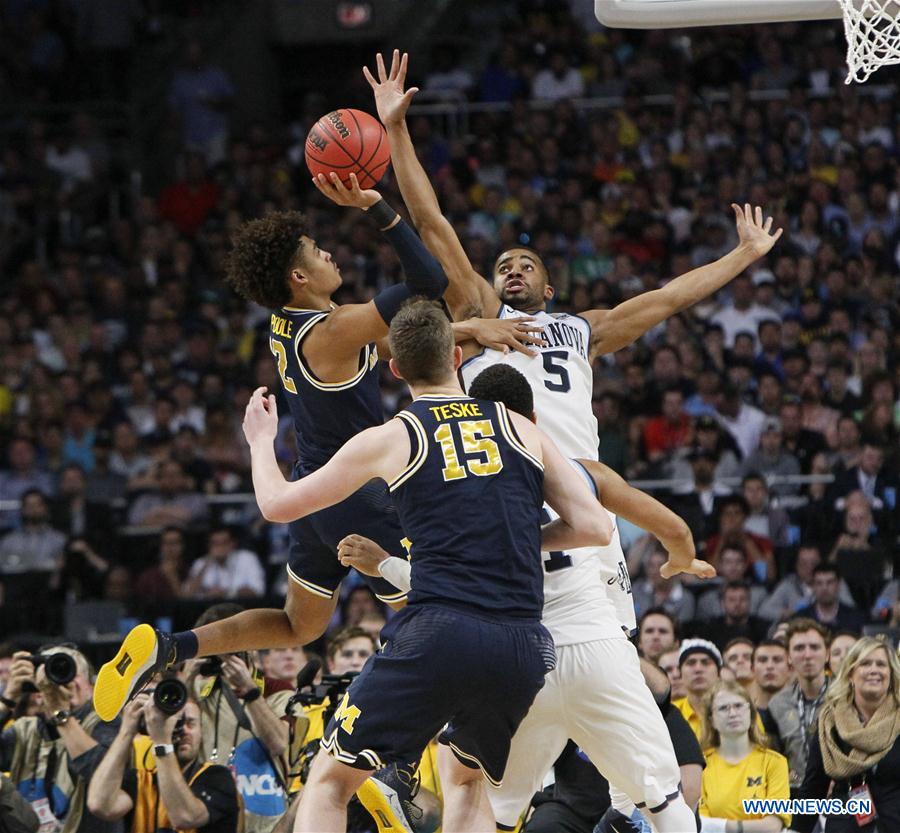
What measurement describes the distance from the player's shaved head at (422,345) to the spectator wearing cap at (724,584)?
6483 millimetres

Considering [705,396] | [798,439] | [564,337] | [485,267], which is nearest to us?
[564,337]

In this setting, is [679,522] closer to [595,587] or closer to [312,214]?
[595,587]

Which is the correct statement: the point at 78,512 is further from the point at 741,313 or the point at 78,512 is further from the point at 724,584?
the point at 741,313

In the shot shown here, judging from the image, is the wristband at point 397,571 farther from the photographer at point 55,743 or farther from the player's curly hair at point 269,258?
the photographer at point 55,743

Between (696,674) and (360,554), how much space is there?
12.1 ft

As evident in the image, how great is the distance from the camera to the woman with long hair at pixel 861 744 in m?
8.75

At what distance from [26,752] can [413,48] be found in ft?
47.8

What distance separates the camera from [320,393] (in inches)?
299

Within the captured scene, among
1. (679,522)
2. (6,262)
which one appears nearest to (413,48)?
(6,262)

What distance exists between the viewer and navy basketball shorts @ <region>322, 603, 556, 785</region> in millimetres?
6027

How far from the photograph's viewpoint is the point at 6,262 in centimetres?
1992

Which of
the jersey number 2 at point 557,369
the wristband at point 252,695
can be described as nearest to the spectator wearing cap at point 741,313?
the wristband at point 252,695

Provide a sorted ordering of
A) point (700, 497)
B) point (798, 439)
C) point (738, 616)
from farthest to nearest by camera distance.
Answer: point (798, 439), point (700, 497), point (738, 616)

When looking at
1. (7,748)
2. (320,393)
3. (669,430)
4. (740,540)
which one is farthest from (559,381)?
(669,430)
